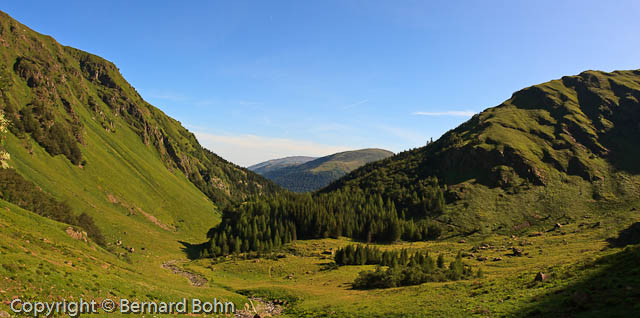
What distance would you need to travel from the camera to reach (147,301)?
3909 cm

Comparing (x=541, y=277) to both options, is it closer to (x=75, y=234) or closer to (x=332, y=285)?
(x=332, y=285)

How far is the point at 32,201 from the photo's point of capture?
85.8 meters

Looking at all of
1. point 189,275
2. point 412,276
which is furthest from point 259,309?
point 189,275

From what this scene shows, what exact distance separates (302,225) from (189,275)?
225 ft

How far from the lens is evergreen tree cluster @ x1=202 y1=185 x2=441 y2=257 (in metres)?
135

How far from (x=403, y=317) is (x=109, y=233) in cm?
12439

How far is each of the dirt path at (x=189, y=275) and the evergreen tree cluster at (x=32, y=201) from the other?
22.7 m

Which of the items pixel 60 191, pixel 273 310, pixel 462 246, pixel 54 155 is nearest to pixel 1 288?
pixel 273 310

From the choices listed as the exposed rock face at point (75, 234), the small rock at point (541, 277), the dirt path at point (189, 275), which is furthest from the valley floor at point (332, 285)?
the exposed rock face at point (75, 234)

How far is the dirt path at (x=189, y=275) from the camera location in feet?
264

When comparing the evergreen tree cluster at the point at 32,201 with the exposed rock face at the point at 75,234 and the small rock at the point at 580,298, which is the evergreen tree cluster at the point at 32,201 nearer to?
the exposed rock face at the point at 75,234

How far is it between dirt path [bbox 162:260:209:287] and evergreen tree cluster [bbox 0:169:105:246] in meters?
22.7

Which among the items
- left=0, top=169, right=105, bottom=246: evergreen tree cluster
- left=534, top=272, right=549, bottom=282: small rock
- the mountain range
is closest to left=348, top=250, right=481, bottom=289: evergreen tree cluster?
the mountain range

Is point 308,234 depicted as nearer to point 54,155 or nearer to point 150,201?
point 150,201
